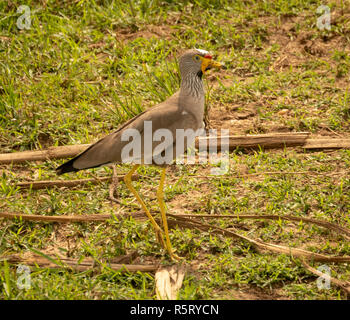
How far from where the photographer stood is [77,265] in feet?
14.0

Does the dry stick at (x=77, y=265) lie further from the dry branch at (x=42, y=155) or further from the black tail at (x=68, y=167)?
the dry branch at (x=42, y=155)

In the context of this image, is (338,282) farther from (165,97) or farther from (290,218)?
(165,97)

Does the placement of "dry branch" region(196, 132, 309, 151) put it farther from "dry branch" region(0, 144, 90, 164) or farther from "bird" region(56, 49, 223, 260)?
"dry branch" region(0, 144, 90, 164)

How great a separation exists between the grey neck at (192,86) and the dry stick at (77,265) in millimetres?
1488

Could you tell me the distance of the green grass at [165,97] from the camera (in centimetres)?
424

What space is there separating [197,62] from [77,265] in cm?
198

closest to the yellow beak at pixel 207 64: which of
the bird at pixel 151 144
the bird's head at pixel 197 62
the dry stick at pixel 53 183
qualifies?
the bird's head at pixel 197 62

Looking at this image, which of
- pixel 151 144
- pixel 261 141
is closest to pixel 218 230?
pixel 151 144

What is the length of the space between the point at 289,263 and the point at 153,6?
15.7 feet

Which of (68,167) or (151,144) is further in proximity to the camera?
(68,167)

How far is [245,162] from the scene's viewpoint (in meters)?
5.64

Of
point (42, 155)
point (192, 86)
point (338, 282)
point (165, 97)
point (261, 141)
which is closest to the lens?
point (338, 282)

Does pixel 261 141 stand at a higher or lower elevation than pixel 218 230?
higher

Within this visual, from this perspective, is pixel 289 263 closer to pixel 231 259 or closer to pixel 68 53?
pixel 231 259
